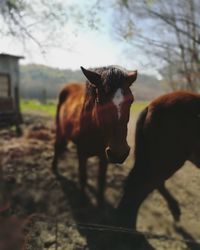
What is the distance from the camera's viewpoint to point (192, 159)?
4.70 metres

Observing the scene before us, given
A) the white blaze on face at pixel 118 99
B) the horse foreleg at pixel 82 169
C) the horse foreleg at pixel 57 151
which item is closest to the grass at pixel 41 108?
the horse foreleg at pixel 57 151

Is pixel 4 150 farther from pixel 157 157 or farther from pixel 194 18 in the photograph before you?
pixel 194 18

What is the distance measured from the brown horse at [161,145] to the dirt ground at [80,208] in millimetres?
459

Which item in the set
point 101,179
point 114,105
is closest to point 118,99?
point 114,105

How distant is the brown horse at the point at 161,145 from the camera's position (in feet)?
15.0

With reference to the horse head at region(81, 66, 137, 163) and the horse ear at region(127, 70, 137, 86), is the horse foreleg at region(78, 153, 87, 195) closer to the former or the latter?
the horse head at region(81, 66, 137, 163)

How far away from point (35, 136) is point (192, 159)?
644 centimetres

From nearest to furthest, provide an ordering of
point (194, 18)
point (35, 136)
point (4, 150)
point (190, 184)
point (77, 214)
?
point (77, 214) < point (190, 184) < point (4, 150) < point (35, 136) < point (194, 18)

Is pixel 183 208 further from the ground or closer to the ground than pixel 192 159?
closer to the ground

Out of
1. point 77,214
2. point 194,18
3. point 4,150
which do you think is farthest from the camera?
point 194,18

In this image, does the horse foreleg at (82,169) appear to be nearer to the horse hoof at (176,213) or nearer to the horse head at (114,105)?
the horse hoof at (176,213)

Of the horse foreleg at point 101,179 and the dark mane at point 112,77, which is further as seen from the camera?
the horse foreleg at point 101,179

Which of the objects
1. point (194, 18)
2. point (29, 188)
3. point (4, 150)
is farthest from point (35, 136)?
point (194, 18)

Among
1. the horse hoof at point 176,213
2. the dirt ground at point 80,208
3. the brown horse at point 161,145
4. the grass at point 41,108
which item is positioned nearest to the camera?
the brown horse at point 161,145
